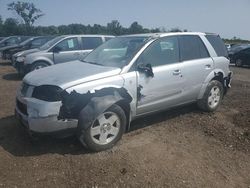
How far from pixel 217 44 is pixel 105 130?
3.67 meters

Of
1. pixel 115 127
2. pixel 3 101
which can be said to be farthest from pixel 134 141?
pixel 3 101

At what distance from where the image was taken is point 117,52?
5723mm

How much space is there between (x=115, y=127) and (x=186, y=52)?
90.3 inches

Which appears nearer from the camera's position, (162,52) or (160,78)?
(160,78)

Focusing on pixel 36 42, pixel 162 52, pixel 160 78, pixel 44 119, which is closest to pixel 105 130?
pixel 44 119

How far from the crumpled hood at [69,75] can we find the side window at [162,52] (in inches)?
26.1

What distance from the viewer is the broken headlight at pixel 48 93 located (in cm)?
441

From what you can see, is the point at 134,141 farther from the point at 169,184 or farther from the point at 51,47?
the point at 51,47

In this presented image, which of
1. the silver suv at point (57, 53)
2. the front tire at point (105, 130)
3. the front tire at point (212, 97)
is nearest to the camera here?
the front tire at point (105, 130)

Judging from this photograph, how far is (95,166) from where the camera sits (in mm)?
4238

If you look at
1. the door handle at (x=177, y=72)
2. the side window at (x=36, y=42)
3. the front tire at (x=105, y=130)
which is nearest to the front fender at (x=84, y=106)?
the front tire at (x=105, y=130)

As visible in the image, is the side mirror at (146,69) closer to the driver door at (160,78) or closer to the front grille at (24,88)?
Result: the driver door at (160,78)

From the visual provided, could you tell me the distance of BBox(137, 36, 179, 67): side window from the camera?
17.8ft

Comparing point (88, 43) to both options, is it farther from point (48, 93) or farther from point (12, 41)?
point (12, 41)
